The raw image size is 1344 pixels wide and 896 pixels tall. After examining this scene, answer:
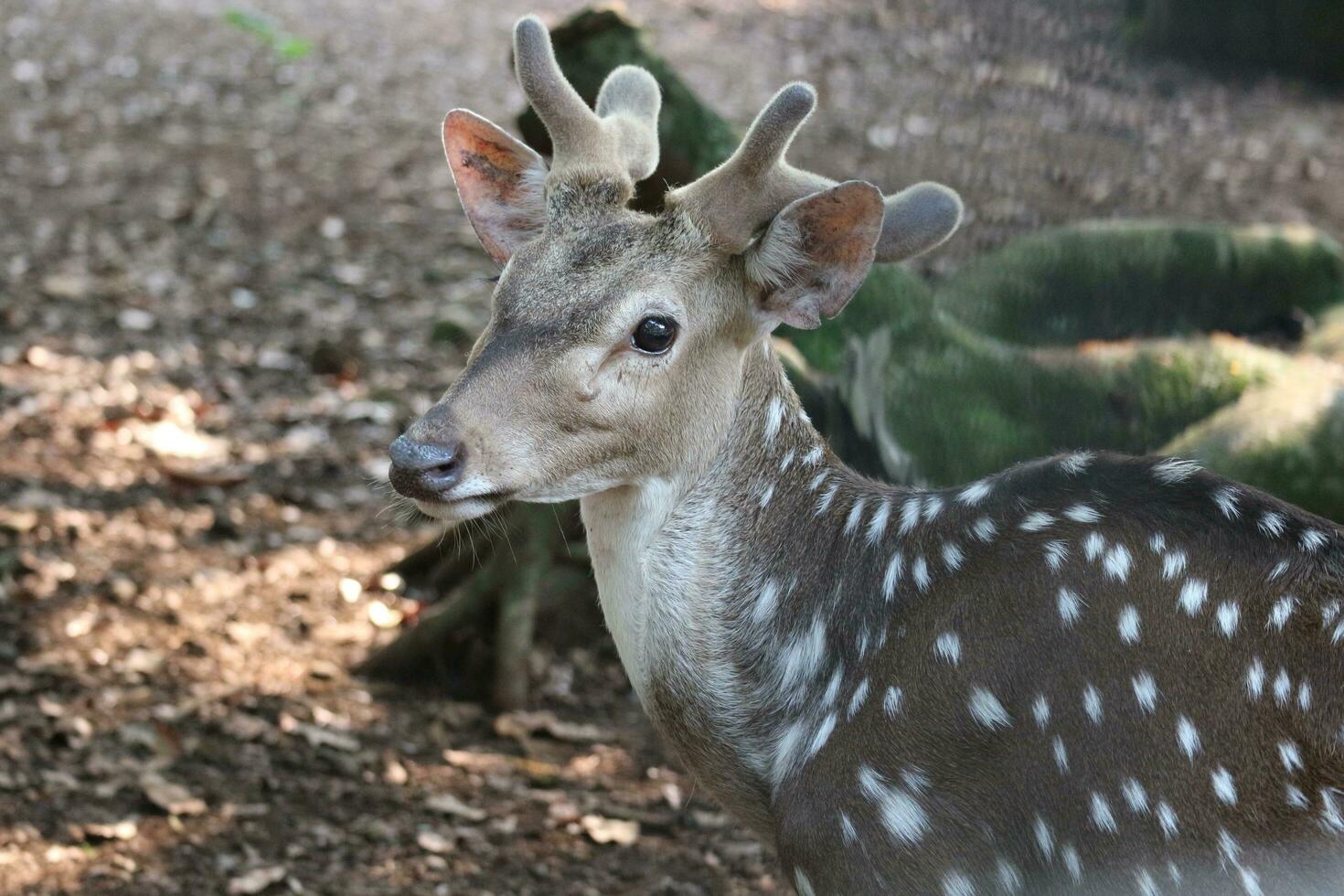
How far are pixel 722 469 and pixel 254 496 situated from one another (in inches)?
127

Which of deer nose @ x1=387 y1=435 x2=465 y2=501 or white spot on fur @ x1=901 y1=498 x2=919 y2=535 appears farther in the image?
white spot on fur @ x1=901 y1=498 x2=919 y2=535

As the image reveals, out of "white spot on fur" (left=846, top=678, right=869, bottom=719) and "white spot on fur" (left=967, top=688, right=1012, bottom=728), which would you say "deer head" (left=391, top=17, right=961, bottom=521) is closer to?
"white spot on fur" (left=846, top=678, right=869, bottom=719)

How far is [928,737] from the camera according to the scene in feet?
9.37

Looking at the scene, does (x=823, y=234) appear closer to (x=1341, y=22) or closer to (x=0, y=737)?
(x=0, y=737)

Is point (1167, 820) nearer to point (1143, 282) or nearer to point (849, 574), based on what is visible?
point (849, 574)

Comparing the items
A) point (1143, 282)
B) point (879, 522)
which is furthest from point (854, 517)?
point (1143, 282)

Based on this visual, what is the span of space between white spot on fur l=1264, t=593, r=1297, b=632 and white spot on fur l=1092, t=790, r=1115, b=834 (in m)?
0.45

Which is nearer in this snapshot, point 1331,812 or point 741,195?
point 1331,812

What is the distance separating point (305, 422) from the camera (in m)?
6.58

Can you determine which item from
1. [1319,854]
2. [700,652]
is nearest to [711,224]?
[700,652]

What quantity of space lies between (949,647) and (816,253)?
0.86 m

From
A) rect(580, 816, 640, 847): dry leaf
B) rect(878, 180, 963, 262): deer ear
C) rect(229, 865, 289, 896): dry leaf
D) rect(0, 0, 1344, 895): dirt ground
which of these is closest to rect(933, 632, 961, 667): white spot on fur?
rect(878, 180, 963, 262): deer ear

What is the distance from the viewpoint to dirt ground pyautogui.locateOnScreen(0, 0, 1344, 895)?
13.8 ft

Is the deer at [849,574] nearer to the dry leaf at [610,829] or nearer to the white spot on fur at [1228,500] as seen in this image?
the white spot on fur at [1228,500]
